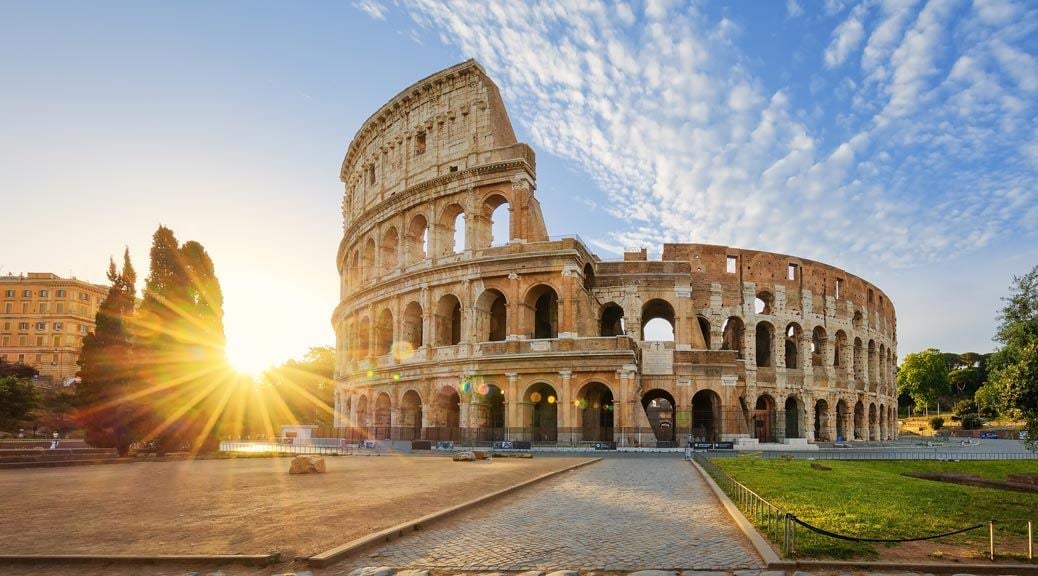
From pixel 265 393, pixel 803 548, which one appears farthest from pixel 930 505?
pixel 265 393

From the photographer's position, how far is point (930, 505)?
490 inches

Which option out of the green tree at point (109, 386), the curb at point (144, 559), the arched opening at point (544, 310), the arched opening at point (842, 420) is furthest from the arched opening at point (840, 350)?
the curb at point (144, 559)

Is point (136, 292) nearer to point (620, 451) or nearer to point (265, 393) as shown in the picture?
point (620, 451)

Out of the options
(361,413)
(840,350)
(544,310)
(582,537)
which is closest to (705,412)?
(544,310)

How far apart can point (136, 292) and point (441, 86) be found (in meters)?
21.5

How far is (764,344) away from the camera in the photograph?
48.6 meters

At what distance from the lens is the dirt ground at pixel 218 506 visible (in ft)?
27.8

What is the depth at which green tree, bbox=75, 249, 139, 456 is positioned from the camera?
27469 millimetres

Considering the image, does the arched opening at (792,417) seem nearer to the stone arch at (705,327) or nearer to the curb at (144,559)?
the stone arch at (705,327)

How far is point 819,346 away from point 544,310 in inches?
921

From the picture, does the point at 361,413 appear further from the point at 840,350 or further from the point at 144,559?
the point at 144,559

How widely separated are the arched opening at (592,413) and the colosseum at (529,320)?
0.13 meters

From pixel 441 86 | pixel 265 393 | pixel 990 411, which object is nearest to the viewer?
pixel 990 411

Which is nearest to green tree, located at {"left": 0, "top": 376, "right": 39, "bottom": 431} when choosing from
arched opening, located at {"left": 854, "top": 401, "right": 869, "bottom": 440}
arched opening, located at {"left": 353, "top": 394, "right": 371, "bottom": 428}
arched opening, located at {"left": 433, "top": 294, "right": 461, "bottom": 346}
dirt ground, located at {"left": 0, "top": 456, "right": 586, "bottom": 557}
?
arched opening, located at {"left": 353, "top": 394, "right": 371, "bottom": 428}
